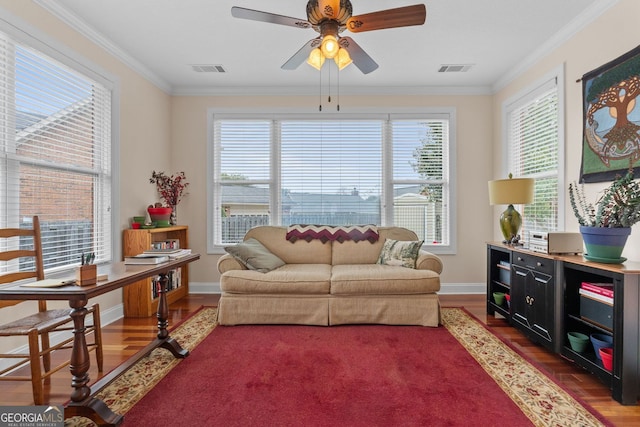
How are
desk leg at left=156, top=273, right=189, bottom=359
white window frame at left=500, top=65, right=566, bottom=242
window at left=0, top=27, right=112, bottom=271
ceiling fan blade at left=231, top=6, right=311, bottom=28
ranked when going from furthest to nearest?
white window frame at left=500, top=65, right=566, bottom=242, desk leg at left=156, top=273, right=189, bottom=359, window at left=0, top=27, right=112, bottom=271, ceiling fan blade at left=231, top=6, right=311, bottom=28

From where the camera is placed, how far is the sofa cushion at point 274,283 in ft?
10.4

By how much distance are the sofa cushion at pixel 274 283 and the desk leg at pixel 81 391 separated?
152cm

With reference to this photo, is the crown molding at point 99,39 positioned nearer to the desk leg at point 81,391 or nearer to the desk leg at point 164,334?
the desk leg at point 164,334

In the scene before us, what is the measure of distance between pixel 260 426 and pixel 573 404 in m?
1.79

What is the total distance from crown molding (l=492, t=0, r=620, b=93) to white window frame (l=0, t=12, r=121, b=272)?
4432mm

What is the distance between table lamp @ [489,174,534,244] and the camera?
3178mm

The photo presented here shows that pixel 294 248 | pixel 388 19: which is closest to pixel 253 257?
pixel 294 248

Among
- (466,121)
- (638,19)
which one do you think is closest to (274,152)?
(466,121)

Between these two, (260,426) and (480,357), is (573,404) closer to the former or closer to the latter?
(480,357)

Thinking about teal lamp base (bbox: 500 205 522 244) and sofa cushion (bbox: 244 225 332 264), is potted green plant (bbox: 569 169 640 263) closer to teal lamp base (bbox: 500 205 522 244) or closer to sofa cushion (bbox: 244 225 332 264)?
teal lamp base (bbox: 500 205 522 244)

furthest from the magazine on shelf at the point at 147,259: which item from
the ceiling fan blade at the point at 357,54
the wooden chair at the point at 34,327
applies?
the ceiling fan blade at the point at 357,54

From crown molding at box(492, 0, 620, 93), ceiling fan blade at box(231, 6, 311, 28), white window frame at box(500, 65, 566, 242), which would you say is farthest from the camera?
white window frame at box(500, 65, 566, 242)

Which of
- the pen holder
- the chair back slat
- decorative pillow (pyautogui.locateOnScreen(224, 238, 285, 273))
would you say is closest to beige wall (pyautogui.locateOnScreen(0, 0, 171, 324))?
the chair back slat

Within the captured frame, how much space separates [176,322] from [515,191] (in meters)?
3.60
